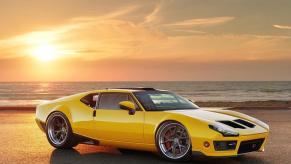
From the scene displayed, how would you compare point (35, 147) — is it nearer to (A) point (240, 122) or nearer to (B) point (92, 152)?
(B) point (92, 152)

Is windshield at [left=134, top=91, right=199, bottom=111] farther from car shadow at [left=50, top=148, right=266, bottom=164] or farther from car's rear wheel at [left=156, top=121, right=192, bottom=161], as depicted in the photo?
car shadow at [left=50, top=148, right=266, bottom=164]

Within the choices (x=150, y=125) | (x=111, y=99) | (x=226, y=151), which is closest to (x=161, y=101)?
(x=150, y=125)

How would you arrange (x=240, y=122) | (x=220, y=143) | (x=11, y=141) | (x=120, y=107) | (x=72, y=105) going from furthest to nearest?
(x=11, y=141) → (x=72, y=105) → (x=120, y=107) → (x=240, y=122) → (x=220, y=143)

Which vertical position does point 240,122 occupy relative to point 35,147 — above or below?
above

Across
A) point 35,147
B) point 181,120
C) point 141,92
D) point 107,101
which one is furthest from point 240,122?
point 35,147

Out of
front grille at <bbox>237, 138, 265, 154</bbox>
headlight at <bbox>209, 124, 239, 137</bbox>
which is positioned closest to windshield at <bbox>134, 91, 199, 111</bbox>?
headlight at <bbox>209, 124, 239, 137</bbox>

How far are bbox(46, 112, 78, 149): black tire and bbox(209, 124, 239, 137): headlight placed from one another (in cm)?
319

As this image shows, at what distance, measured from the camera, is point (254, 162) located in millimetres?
9039

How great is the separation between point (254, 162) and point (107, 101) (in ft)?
10.2

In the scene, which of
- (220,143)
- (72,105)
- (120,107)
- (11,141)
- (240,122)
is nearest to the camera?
(220,143)

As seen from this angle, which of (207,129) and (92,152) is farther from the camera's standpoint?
(92,152)

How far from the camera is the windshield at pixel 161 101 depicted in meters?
9.78

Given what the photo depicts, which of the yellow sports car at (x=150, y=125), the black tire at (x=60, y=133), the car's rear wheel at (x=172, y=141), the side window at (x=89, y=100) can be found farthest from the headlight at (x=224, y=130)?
the black tire at (x=60, y=133)

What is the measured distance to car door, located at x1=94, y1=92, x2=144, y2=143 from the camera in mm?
9578
